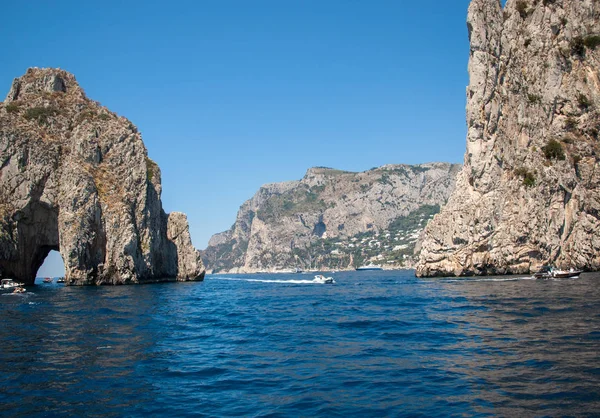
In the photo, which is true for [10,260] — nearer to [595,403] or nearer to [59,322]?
[59,322]

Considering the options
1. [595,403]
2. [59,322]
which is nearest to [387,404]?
[595,403]

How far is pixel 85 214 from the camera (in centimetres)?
7662

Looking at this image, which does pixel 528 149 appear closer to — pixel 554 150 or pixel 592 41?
pixel 554 150

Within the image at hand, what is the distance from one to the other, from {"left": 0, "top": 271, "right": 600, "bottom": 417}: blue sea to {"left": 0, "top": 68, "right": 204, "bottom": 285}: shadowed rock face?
162ft

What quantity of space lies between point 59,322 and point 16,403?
739 inches

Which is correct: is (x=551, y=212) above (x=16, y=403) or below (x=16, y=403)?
above

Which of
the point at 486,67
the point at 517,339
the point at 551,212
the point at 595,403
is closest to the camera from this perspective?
the point at 595,403

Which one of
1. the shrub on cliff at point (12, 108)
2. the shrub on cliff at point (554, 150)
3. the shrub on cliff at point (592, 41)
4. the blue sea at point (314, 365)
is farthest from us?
the shrub on cliff at point (12, 108)

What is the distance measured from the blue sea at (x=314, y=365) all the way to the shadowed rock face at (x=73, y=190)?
4939 cm

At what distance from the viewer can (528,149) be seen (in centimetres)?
7825

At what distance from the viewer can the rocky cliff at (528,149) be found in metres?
71.4

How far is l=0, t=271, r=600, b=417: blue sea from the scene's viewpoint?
12.5m

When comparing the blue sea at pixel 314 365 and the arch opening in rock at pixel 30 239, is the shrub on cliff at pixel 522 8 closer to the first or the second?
the blue sea at pixel 314 365

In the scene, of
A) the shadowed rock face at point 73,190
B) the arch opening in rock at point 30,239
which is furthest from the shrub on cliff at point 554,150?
the arch opening in rock at point 30,239
